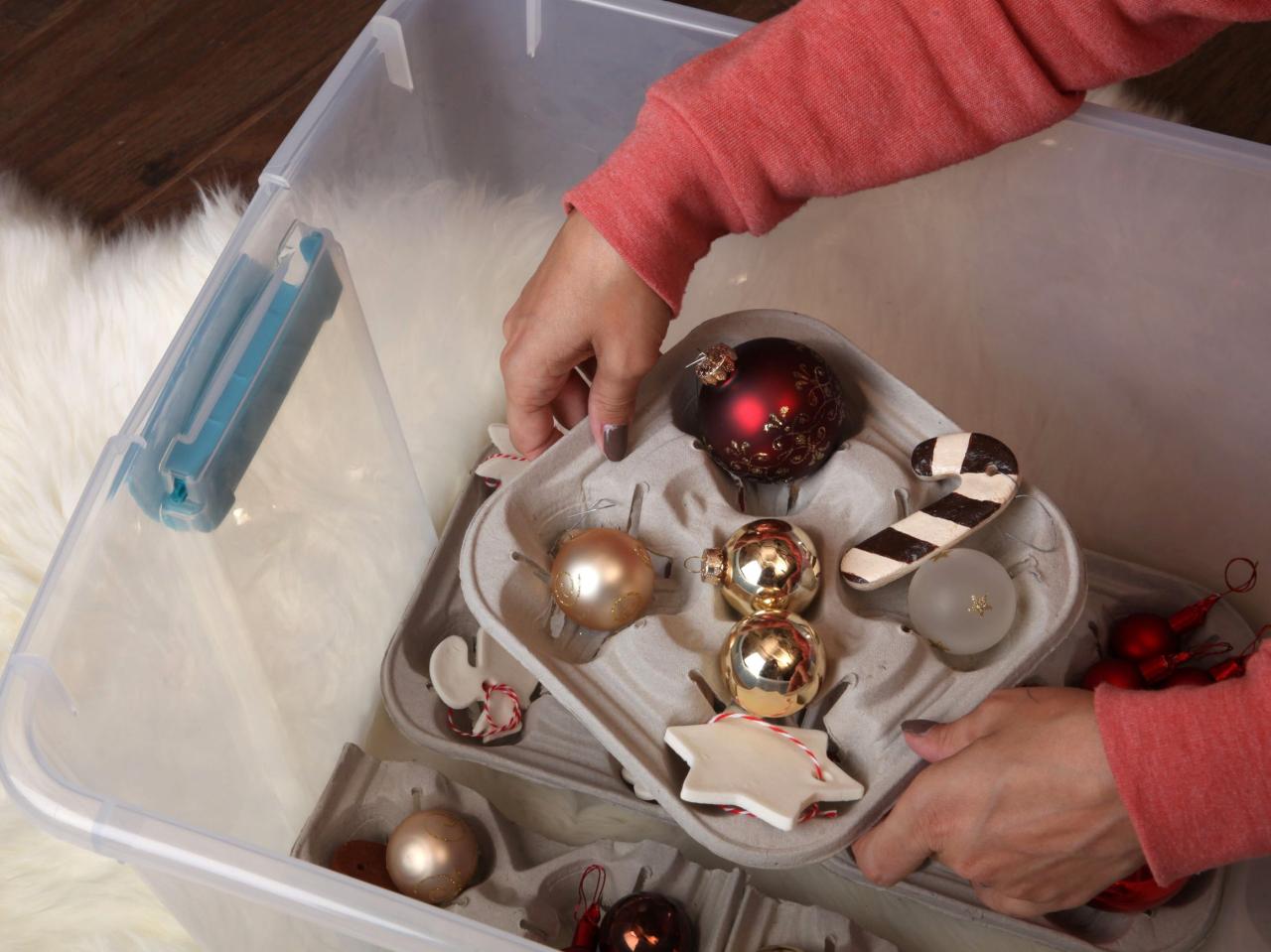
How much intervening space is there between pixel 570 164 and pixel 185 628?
0.42 m

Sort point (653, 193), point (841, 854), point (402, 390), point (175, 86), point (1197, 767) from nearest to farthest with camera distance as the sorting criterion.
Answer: point (1197, 767), point (653, 193), point (841, 854), point (402, 390), point (175, 86)

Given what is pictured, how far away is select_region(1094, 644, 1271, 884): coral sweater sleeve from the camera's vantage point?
498 millimetres

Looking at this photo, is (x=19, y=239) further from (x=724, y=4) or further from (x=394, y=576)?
(x=724, y=4)

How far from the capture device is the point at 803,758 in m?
0.62

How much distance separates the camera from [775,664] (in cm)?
62

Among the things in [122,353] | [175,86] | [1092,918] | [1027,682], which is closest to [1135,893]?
[1092,918]

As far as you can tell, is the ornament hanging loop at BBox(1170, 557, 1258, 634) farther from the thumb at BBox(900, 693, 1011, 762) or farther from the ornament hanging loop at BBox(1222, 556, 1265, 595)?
the thumb at BBox(900, 693, 1011, 762)

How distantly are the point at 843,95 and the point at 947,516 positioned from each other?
0.79 feet

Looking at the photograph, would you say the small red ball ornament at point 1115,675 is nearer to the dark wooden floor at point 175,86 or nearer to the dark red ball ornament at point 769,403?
the dark red ball ornament at point 769,403

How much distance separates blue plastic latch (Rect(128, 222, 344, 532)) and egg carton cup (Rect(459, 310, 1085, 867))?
140 mm

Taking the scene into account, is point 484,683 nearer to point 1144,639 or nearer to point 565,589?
point 565,589

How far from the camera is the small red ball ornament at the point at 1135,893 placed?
667 mm

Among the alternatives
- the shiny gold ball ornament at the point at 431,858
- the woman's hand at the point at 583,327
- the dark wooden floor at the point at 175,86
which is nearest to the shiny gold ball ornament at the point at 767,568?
the woman's hand at the point at 583,327

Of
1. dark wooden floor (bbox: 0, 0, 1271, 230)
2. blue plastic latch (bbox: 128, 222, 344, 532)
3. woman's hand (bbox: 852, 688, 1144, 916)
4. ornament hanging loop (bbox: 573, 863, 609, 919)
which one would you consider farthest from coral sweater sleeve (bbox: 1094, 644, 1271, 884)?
dark wooden floor (bbox: 0, 0, 1271, 230)
